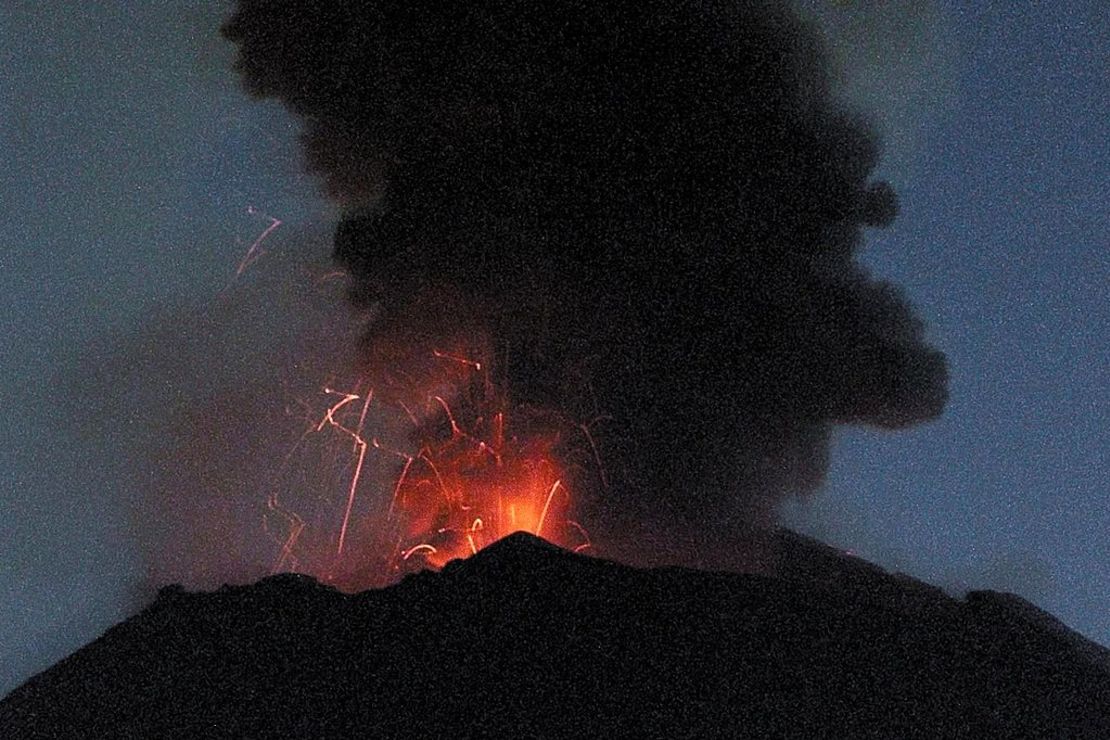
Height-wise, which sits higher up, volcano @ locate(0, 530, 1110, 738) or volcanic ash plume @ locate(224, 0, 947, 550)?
volcanic ash plume @ locate(224, 0, 947, 550)

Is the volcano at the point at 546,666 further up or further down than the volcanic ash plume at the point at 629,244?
further down

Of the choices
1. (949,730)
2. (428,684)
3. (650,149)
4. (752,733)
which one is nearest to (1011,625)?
(949,730)

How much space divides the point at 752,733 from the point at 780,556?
13300 mm

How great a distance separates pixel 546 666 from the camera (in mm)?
11594

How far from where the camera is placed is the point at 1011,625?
1723cm

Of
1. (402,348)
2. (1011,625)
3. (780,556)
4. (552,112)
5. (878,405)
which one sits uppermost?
(552,112)

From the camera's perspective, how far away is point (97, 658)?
48.3ft

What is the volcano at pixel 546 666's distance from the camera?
11039mm

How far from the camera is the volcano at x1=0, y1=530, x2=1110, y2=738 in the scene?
11.0 m

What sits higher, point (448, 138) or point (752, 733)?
point (448, 138)

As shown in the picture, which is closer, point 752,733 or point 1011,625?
point 752,733

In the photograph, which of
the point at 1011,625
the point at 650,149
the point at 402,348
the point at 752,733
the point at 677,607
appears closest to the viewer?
the point at 752,733

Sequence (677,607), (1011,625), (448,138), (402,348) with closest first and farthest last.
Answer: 1. (677,607)
2. (1011,625)
3. (402,348)
4. (448,138)

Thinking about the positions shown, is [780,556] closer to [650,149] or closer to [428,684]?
[650,149]
